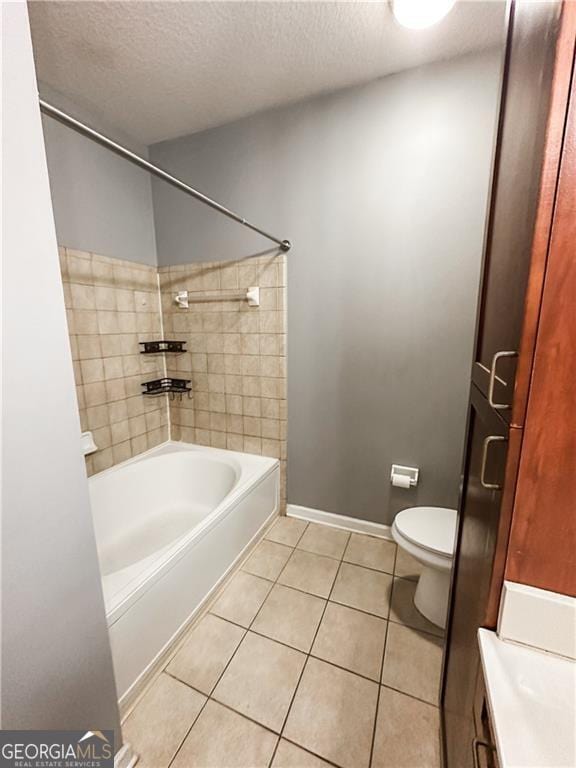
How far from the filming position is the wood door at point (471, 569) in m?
0.60

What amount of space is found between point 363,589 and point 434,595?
0.35 meters

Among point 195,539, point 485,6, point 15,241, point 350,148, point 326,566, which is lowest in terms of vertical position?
point 326,566

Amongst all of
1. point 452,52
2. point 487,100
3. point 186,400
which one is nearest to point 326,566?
point 186,400

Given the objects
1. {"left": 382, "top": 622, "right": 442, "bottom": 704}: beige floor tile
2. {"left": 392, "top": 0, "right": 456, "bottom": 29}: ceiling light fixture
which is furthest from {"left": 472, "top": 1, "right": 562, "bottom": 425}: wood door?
{"left": 382, "top": 622, "right": 442, "bottom": 704}: beige floor tile

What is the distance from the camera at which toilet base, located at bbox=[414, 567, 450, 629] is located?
139cm

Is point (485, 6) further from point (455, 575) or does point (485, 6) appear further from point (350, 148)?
point (455, 575)

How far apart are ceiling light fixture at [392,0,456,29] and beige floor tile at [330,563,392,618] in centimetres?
253

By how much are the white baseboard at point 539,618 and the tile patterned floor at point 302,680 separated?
0.81 metres

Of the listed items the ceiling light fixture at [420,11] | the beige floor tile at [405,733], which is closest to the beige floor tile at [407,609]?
the beige floor tile at [405,733]

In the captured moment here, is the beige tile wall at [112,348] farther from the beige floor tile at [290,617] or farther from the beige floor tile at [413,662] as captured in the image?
the beige floor tile at [413,662]

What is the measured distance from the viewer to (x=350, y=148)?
1.69 m

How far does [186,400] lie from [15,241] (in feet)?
6.07

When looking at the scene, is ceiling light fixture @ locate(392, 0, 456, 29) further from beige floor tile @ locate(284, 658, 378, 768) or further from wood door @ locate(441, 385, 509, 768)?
beige floor tile @ locate(284, 658, 378, 768)

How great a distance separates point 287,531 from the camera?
6.82ft
